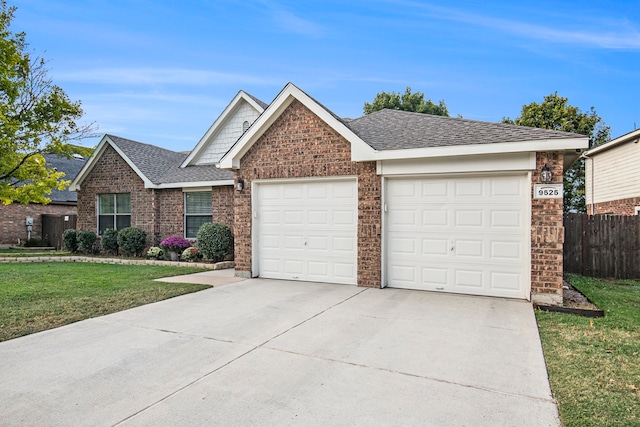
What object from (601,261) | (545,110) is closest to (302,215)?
(601,261)

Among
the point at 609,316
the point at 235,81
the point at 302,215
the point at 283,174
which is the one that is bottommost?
the point at 609,316

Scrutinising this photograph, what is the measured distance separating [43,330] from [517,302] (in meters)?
7.68

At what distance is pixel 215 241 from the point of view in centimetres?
1212

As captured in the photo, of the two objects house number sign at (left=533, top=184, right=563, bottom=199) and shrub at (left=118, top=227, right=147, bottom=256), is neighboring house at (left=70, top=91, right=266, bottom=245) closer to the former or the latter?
shrub at (left=118, top=227, right=147, bottom=256)

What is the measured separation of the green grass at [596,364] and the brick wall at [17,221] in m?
24.8

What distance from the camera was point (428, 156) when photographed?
750 centimetres

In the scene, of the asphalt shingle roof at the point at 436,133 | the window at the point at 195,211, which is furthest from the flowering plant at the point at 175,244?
the asphalt shingle roof at the point at 436,133

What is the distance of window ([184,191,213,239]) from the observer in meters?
13.7

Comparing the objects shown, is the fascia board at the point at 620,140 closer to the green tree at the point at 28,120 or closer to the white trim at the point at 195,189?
the white trim at the point at 195,189

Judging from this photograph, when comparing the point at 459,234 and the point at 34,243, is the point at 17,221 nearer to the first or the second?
the point at 34,243

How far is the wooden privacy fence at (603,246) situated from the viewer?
33.3 ft

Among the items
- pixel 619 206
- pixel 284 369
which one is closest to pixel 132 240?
pixel 284 369

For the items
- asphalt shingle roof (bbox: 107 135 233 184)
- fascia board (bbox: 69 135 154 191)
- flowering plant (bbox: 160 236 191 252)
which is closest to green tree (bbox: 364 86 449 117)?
asphalt shingle roof (bbox: 107 135 233 184)

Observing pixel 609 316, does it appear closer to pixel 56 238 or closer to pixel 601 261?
pixel 601 261
